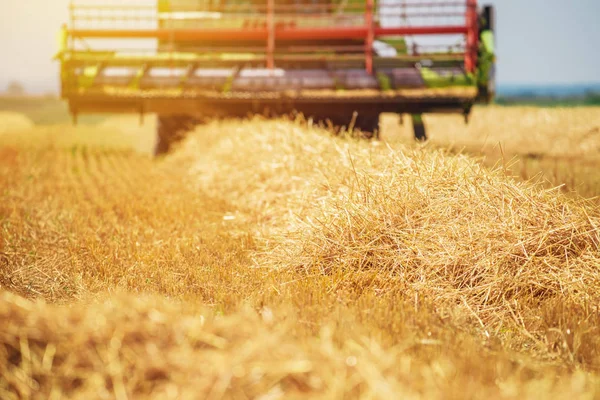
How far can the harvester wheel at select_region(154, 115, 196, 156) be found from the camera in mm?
10969

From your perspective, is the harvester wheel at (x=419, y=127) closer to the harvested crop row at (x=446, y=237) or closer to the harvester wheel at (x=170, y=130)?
the harvester wheel at (x=170, y=130)

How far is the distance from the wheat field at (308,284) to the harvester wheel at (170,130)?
11.4ft

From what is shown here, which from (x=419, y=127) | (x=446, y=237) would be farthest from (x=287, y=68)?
(x=446, y=237)

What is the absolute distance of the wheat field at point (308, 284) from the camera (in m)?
2.06

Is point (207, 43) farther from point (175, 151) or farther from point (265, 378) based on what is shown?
point (265, 378)

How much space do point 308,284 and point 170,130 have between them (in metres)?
7.96

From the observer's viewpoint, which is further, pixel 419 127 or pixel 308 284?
pixel 419 127

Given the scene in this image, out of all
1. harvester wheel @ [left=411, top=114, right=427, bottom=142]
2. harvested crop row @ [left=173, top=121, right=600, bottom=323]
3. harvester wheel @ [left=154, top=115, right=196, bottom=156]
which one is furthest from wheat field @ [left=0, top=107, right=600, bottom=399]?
harvester wheel @ [left=154, top=115, right=196, bottom=156]

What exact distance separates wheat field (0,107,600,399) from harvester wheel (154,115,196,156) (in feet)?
11.4

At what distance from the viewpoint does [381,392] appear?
1906mm

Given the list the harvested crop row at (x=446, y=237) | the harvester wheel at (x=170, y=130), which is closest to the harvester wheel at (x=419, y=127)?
the harvester wheel at (x=170, y=130)

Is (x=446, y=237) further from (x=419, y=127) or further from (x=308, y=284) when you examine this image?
(x=419, y=127)

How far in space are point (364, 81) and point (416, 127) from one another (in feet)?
3.11

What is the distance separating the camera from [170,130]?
1116 centimetres
